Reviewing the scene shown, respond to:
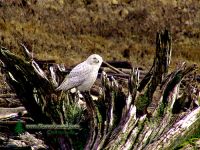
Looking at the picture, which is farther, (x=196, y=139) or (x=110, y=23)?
(x=110, y=23)

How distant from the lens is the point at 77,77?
12.0 m

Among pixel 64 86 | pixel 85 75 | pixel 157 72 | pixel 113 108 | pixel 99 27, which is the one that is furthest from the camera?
pixel 99 27

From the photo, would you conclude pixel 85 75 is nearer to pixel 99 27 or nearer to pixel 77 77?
pixel 77 77

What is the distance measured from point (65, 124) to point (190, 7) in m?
17.3

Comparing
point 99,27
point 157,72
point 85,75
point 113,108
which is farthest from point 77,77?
point 99,27

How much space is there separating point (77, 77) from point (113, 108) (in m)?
0.85

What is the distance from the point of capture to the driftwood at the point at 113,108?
1193cm

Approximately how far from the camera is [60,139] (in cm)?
1250

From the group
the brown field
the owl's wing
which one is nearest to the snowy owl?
the owl's wing

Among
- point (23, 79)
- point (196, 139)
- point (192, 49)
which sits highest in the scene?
point (23, 79)

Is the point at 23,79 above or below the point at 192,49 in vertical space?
above

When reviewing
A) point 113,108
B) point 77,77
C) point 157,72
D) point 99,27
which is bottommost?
point 99,27

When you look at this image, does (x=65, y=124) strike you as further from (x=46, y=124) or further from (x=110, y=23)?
(x=110, y=23)

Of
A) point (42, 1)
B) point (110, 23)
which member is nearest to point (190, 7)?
point (110, 23)
